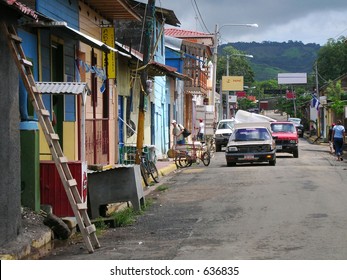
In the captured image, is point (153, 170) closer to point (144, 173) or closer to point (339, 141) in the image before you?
point (144, 173)

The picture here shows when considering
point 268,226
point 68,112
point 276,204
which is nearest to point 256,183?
point 276,204

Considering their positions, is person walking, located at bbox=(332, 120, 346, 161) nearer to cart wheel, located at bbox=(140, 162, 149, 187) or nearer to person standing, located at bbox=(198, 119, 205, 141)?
person standing, located at bbox=(198, 119, 205, 141)

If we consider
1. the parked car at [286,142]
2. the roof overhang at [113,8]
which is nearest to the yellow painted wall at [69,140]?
the roof overhang at [113,8]

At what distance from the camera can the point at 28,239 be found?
30.2ft

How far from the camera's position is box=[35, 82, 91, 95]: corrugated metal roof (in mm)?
10039

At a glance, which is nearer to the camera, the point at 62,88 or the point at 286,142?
the point at 62,88

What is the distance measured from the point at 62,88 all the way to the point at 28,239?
7.63ft

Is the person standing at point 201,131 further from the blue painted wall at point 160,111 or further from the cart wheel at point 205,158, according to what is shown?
the cart wheel at point 205,158

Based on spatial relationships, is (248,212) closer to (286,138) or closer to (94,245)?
(94,245)

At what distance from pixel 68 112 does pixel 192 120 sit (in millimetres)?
33367

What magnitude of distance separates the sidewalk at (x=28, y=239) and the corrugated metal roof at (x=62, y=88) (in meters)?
1.89

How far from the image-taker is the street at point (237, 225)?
28.4ft

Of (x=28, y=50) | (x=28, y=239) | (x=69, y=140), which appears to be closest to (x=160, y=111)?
(x=69, y=140)

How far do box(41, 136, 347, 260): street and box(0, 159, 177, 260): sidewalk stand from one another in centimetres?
30
